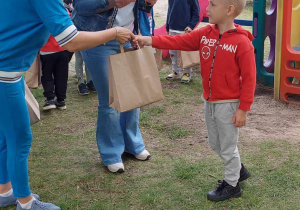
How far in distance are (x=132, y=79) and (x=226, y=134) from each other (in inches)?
29.5

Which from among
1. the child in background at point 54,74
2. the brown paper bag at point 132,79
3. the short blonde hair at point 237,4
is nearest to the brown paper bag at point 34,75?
the child in background at point 54,74

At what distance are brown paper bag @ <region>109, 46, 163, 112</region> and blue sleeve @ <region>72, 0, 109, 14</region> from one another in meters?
0.33

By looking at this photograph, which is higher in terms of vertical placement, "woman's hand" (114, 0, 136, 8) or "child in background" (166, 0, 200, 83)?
"woman's hand" (114, 0, 136, 8)

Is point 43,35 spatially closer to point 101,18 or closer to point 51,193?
point 101,18

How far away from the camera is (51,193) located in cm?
337

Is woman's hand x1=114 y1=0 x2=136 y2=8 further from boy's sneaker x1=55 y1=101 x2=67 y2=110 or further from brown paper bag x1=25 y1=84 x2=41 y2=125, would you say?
boy's sneaker x1=55 y1=101 x2=67 y2=110

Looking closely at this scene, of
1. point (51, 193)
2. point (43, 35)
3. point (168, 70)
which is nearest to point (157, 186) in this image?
point (51, 193)

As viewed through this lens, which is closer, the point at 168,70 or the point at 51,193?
the point at 51,193

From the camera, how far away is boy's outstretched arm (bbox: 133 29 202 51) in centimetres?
307

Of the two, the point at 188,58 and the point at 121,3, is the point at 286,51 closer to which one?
the point at 188,58

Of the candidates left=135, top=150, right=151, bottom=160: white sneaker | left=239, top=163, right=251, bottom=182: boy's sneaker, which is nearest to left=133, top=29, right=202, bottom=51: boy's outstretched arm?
left=239, top=163, right=251, bottom=182: boy's sneaker

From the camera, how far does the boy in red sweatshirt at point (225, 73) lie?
9.27ft

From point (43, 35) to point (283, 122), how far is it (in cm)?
295

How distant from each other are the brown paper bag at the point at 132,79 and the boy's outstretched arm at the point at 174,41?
0.24 feet
